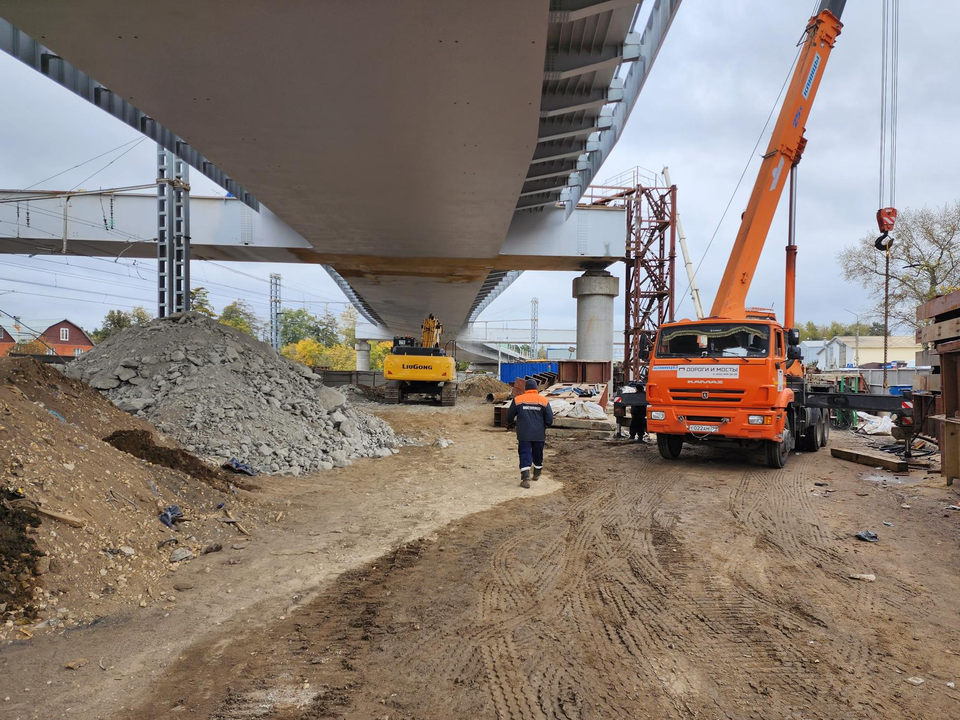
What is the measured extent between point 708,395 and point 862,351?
57.2 m

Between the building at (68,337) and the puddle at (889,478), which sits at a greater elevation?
the building at (68,337)

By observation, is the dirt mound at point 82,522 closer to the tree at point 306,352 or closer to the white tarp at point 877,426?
the white tarp at point 877,426

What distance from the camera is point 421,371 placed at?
71.4 ft

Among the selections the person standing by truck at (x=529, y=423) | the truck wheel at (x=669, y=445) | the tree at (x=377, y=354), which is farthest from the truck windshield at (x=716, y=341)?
the tree at (x=377, y=354)

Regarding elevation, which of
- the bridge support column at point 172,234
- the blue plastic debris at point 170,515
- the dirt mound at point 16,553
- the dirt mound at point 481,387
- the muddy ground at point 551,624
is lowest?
the dirt mound at point 481,387

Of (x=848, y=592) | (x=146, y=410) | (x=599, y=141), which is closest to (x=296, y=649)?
(x=848, y=592)

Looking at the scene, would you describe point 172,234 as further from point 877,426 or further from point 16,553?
point 877,426

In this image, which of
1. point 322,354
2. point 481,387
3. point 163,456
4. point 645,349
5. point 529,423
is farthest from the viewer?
point 322,354

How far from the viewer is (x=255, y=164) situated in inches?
419

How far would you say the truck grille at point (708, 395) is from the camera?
9.09 m

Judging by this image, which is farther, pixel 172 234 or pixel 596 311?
pixel 596 311

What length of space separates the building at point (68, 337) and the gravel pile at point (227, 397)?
5137 centimetres

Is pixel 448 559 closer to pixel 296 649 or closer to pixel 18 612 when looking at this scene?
pixel 296 649

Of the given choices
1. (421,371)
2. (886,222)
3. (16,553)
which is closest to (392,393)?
(421,371)
